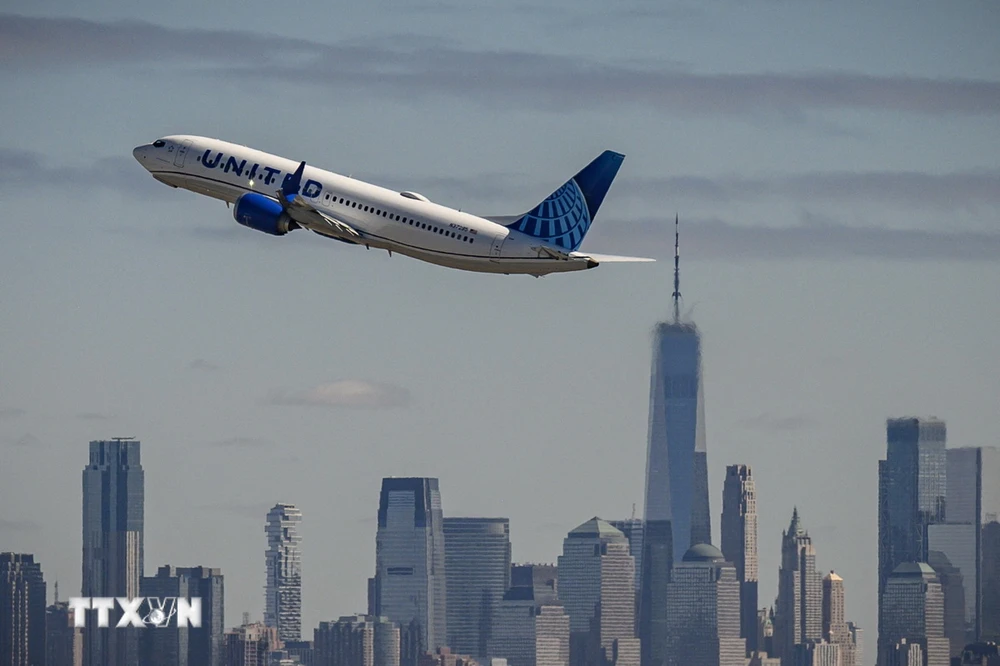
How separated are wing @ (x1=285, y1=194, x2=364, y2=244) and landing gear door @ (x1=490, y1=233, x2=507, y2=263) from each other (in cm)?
731

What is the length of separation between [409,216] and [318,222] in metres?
5.28

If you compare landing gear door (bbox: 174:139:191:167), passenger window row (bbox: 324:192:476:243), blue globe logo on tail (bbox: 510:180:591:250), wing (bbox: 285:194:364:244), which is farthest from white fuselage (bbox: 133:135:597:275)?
landing gear door (bbox: 174:139:191:167)

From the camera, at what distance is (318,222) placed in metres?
137

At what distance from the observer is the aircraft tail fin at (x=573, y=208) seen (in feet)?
450

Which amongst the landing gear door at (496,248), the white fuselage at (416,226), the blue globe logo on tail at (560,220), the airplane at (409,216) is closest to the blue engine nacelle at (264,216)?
the airplane at (409,216)

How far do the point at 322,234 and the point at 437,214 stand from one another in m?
6.68

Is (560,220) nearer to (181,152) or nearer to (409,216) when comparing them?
(409,216)

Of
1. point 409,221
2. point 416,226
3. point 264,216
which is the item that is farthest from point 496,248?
point 264,216

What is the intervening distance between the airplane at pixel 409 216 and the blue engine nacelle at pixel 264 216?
0.06 metres

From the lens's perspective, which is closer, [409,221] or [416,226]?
[416,226]

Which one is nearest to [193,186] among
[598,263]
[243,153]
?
[243,153]

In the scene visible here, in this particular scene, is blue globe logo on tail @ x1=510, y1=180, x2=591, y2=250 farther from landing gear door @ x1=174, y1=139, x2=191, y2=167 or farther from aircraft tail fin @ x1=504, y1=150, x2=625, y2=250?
landing gear door @ x1=174, y1=139, x2=191, y2=167

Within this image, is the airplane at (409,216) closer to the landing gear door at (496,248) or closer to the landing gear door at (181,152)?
the landing gear door at (496,248)

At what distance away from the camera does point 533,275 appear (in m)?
135
